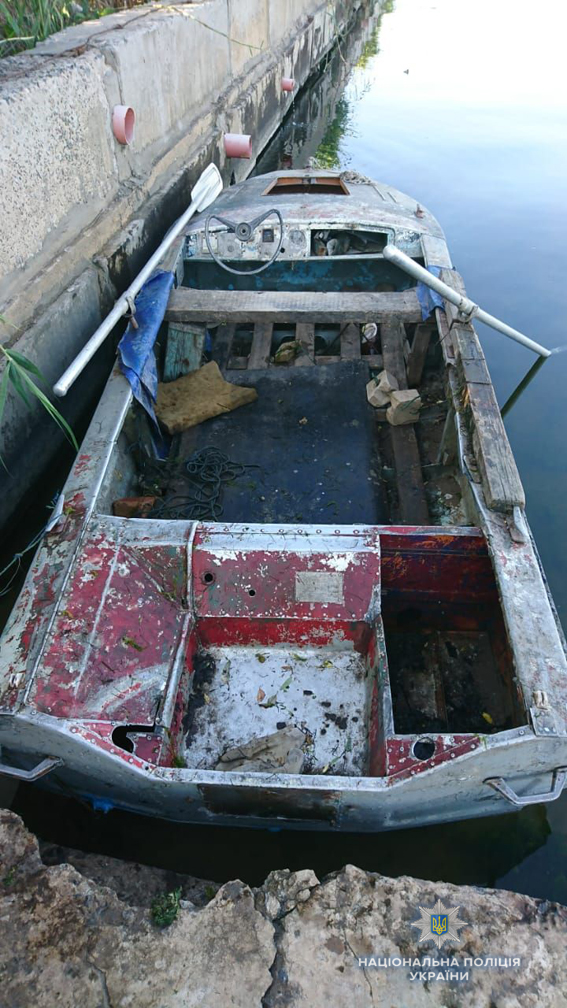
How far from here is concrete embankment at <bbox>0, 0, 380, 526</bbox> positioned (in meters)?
3.55

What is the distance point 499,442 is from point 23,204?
2966mm

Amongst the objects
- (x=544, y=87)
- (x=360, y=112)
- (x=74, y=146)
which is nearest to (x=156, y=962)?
(x=74, y=146)

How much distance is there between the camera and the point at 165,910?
1944mm

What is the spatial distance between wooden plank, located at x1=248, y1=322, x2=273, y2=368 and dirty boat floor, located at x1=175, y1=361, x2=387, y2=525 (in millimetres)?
163

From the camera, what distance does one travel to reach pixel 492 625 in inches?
121

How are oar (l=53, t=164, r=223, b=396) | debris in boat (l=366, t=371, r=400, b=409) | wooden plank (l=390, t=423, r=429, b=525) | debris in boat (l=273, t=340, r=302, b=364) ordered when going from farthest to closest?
debris in boat (l=273, t=340, r=302, b=364)
debris in boat (l=366, t=371, r=400, b=409)
wooden plank (l=390, t=423, r=429, b=525)
oar (l=53, t=164, r=223, b=396)

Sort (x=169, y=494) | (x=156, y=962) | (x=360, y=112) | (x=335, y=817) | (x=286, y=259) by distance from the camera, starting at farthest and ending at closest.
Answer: (x=360, y=112)
(x=286, y=259)
(x=169, y=494)
(x=335, y=817)
(x=156, y=962)

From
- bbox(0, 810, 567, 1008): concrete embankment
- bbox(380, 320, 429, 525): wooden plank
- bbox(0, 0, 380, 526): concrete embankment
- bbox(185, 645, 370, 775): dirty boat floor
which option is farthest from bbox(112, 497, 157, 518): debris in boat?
bbox(0, 810, 567, 1008): concrete embankment

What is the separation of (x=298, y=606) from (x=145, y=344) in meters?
1.82

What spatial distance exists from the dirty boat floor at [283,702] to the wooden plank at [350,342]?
87.0 inches

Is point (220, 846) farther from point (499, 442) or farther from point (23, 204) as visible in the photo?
point (23, 204)

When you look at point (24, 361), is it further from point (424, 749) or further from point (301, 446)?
point (424, 749)

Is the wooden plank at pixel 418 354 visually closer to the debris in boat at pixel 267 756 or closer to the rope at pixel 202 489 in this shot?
the rope at pixel 202 489

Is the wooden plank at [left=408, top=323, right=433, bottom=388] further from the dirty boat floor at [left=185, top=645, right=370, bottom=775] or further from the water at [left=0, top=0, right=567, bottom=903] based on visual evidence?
the dirty boat floor at [left=185, top=645, right=370, bottom=775]
